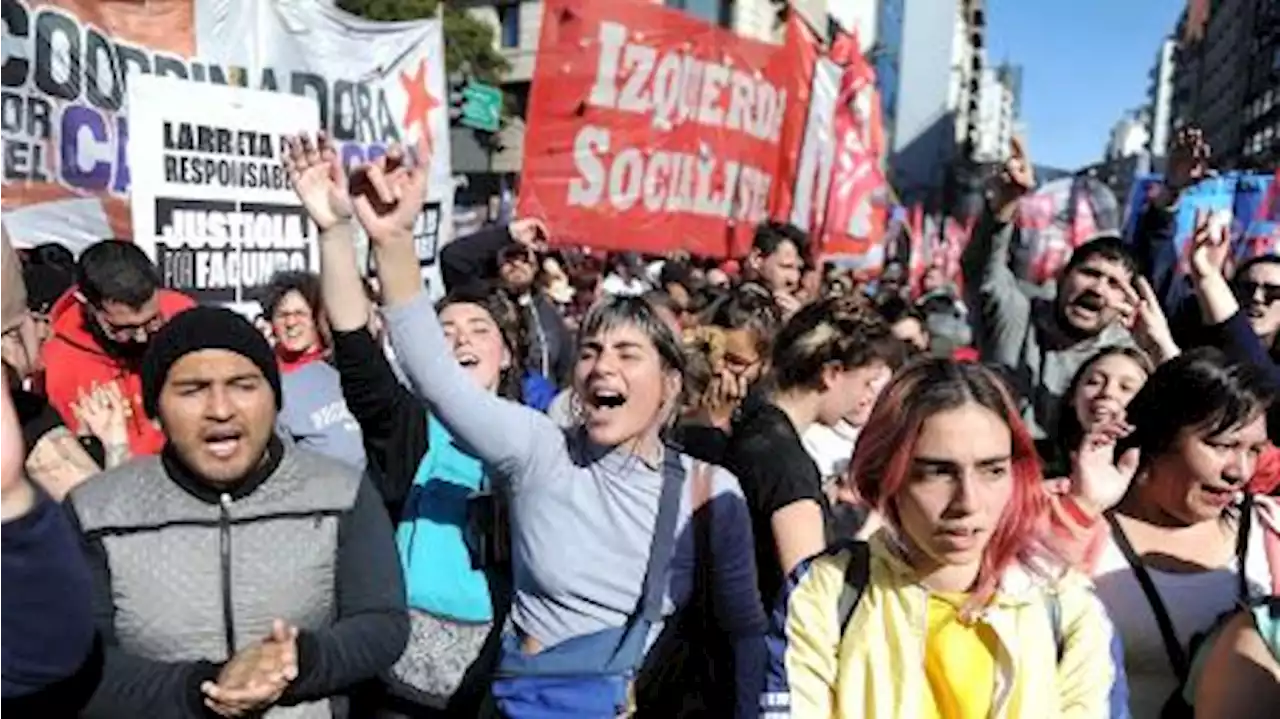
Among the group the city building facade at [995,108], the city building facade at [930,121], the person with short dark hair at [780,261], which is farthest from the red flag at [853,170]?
the city building facade at [995,108]

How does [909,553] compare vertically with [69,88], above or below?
below

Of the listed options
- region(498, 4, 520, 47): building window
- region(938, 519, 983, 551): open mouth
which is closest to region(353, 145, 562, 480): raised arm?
region(938, 519, 983, 551): open mouth

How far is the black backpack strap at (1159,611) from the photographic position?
7.61 feet

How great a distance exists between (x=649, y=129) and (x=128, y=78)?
302 cm

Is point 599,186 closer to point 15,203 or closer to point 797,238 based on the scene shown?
point 797,238

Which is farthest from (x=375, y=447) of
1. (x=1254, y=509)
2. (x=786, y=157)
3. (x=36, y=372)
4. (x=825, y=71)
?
(x=825, y=71)

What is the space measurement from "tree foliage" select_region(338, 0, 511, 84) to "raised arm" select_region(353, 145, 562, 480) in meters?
23.5

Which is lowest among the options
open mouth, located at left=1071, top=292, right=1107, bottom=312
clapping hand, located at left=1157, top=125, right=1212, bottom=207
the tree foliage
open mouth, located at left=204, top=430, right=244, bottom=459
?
open mouth, located at left=204, top=430, right=244, bottom=459

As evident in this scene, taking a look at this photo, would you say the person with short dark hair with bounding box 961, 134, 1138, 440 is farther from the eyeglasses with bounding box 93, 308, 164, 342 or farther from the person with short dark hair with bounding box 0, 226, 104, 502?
the eyeglasses with bounding box 93, 308, 164, 342

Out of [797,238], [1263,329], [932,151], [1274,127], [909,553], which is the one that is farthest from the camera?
[932,151]

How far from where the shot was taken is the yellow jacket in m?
1.88

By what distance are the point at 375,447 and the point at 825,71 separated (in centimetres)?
671

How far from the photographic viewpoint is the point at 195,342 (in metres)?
2.36

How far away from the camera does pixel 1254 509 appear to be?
2.50 meters
